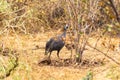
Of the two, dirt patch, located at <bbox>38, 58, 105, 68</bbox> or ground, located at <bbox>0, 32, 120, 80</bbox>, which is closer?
ground, located at <bbox>0, 32, 120, 80</bbox>

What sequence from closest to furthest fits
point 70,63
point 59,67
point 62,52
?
1. point 59,67
2. point 70,63
3. point 62,52

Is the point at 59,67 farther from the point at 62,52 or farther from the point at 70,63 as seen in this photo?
the point at 62,52

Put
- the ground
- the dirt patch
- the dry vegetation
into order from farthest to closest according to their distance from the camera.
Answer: the dirt patch
the ground
the dry vegetation

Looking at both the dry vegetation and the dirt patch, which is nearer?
the dry vegetation

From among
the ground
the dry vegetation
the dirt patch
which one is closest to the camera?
the dry vegetation

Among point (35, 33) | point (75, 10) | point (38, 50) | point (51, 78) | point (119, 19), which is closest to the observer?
point (119, 19)

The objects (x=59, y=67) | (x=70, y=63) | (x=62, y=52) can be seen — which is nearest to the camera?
(x=59, y=67)

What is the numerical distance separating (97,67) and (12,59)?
10.5 ft

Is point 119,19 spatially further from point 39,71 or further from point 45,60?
point 45,60

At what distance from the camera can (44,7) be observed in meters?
14.8

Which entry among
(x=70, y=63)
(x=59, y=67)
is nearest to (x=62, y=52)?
(x=70, y=63)

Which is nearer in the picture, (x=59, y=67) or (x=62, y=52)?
(x=59, y=67)

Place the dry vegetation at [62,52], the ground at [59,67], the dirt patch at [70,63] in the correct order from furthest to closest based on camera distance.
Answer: the dirt patch at [70,63] → the ground at [59,67] → the dry vegetation at [62,52]

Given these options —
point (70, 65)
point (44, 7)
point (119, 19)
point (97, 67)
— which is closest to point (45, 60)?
point (70, 65)
